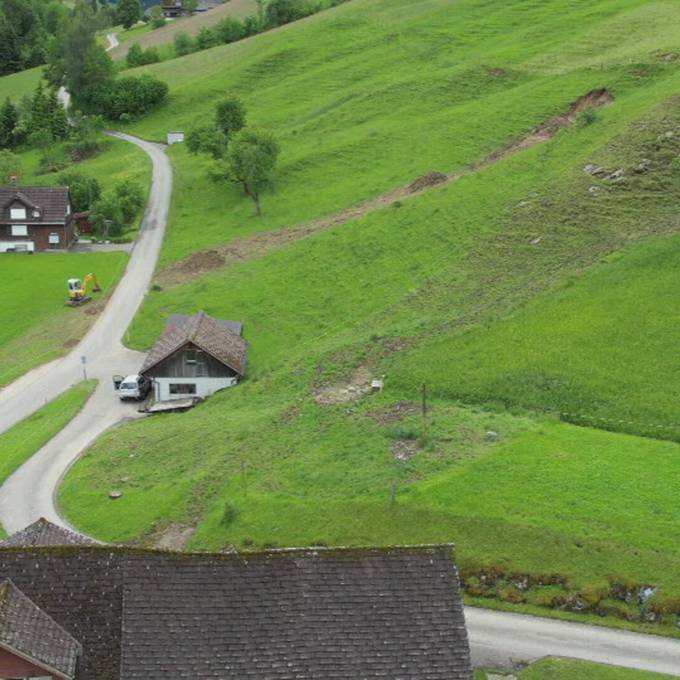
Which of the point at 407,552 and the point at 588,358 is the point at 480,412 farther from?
the point at 407,552

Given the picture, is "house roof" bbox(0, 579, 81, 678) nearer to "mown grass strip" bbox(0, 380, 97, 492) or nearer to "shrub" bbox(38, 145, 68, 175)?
"mown grass strip" bbox(0, 380, 97, 492)

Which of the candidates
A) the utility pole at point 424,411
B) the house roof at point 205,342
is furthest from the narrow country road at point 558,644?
the house roof at point 205,342

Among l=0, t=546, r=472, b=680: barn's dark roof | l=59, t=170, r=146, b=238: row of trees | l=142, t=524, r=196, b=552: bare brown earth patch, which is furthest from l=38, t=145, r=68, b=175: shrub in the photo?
l=0, t=546, r=472, b=680: barn's dark roof

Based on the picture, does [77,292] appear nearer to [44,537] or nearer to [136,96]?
[44,537]

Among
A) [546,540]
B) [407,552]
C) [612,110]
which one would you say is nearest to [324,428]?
[546,540]

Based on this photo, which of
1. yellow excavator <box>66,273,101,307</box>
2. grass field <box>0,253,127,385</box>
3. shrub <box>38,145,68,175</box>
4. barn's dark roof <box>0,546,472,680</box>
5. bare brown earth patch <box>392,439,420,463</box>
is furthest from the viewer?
shrub <box>38,145,68,175</box>

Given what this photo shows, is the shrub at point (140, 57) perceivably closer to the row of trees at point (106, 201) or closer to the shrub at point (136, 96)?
the shrub at point (136, 96)
